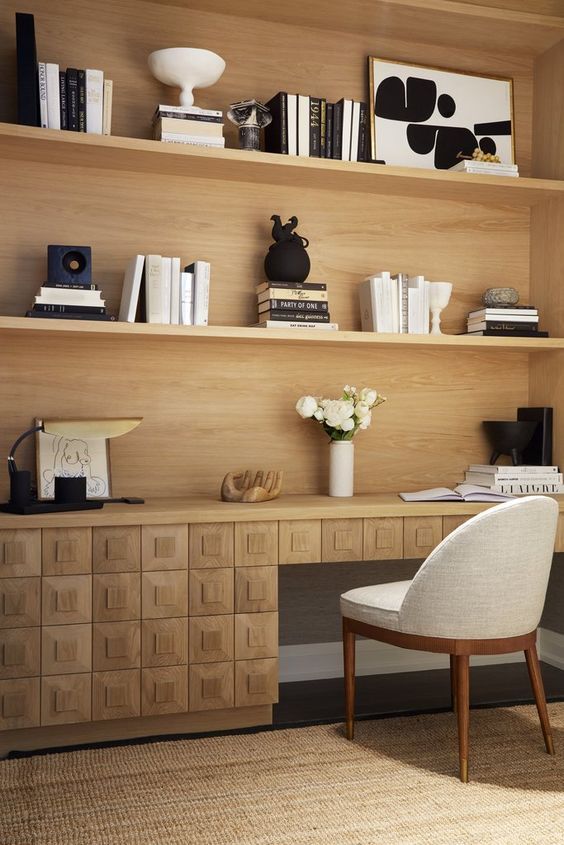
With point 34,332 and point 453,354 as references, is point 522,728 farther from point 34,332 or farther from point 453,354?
point 34,332

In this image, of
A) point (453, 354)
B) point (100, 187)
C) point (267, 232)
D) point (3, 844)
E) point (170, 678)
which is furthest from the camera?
point (453, 354)

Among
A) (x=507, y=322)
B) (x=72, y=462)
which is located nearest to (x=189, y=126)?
(x=72, y=462)

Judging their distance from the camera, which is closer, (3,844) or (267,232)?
(3,844)

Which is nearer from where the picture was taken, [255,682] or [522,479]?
[255,682]

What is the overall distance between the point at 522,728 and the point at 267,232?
1923 mm

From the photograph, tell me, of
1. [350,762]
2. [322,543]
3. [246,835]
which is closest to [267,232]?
[322,543]

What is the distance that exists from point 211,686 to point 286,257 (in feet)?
4.81

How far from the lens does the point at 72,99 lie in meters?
2.77

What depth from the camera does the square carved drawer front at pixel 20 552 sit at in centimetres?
248

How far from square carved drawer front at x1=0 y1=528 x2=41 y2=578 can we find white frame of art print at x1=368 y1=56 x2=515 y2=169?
6.13ft

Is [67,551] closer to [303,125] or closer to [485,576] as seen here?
[485,576]

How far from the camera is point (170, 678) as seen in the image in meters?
2.63

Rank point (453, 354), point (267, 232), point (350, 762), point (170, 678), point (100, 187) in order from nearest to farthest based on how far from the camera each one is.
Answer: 1. point (350, 762)
2. point (170, 678)
3. point (100, 187)
4. point (267, 232)
5. point (453, 354)

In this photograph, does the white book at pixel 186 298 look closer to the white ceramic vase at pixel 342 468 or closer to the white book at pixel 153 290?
A: the white book at pixel 153 290
